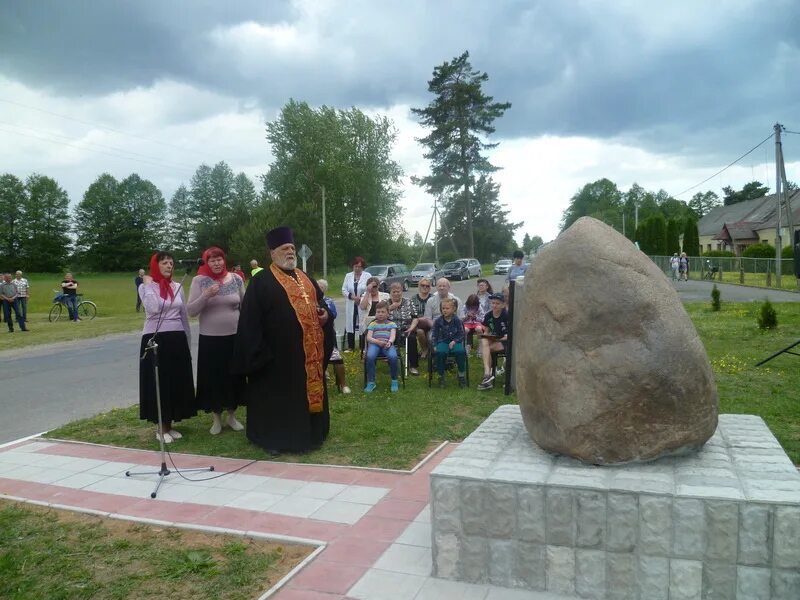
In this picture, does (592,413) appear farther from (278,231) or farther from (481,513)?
(278,231)

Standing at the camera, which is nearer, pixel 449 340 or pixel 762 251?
pixel 449 340

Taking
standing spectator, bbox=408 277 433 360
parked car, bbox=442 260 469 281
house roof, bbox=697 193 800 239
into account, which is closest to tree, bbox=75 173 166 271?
parked car, bbox=442 260 469 281

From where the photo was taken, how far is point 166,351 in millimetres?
6789

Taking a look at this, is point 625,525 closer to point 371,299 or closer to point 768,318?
point 371,299

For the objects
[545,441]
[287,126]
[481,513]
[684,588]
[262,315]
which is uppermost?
[287,126]

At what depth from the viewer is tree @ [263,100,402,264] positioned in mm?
51309

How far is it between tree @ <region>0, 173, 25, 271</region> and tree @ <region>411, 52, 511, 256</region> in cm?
4154

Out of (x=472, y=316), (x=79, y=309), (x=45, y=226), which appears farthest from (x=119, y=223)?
(x=472, y=316)

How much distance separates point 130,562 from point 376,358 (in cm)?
534

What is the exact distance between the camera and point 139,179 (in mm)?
78312

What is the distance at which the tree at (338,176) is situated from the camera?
5131 centimetres

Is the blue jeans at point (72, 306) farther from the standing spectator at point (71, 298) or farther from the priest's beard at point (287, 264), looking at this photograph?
the priest's beard at point (287, 264)

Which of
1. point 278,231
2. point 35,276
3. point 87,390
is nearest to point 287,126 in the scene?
point 35,276

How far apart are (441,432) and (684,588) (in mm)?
3655
